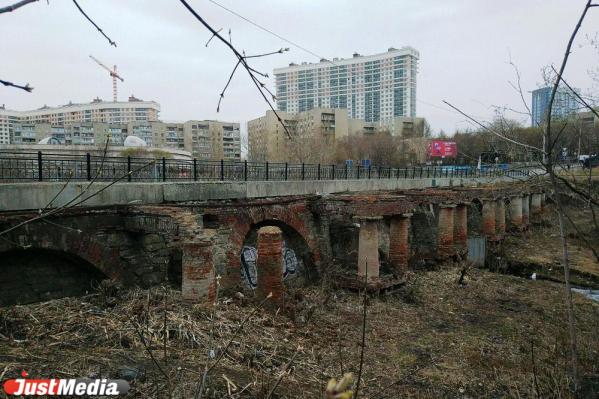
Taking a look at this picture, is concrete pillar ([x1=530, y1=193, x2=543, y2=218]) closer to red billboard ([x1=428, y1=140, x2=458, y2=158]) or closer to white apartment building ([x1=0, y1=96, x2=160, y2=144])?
red billboard ([x1=428, y1=140, x2=458, y2=158])

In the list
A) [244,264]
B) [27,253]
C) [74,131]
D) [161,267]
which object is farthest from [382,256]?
[74,131]

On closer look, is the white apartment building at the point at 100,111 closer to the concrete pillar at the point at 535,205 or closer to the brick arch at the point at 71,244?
the concrete pillar at the point at 535,205

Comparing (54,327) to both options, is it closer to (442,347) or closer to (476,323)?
(442,347)

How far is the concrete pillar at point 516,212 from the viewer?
94.3 feet

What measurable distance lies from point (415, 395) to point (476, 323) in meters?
5.85

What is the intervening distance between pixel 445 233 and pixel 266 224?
9221mm

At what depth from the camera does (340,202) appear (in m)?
14.7

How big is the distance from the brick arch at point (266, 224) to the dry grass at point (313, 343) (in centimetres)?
181

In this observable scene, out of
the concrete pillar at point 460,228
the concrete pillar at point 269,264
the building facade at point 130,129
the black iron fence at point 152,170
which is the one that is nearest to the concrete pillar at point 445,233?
the concrete pillar at point 460,228

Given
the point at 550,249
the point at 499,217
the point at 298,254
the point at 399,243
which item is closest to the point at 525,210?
the point at 499,217

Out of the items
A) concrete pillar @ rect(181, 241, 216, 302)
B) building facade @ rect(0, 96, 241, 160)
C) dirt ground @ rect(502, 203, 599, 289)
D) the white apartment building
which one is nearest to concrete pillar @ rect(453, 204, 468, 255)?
dirt ground @ rect(502, 203, 599, 289)

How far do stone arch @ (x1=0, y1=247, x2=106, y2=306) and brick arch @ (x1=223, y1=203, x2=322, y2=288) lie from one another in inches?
132

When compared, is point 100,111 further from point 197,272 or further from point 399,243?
point 197,272

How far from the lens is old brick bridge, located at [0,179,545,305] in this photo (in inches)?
330
